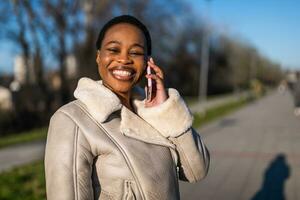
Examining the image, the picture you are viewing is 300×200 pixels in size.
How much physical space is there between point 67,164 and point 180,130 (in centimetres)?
56

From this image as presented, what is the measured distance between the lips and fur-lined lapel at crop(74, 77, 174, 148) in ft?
0.25

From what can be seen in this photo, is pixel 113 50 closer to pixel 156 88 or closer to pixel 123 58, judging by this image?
pixel 123 58

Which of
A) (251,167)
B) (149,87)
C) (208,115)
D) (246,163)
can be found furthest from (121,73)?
(208,115)

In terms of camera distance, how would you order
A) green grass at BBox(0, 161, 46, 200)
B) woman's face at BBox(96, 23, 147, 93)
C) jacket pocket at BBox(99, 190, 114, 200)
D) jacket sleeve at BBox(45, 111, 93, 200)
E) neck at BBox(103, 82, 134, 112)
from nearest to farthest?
jacket sleeve at BBox(45, 111, 93, 200) < jacket pocket at BBox(99, 190, 114, 200) < woman's face at BBox(96, 23, 147, 93) < neck at BBox(103, 82, 134, 112) < green grass at BBox(0, 161, 46, 200)

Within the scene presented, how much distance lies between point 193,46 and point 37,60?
29.8m

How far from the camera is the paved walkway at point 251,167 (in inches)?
235

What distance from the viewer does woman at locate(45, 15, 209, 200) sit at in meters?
1.54

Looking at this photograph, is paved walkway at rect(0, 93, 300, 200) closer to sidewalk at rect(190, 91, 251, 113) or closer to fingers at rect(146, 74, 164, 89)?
fingers at rect(146, 74, 164, 89)

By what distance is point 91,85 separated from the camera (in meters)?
1.75

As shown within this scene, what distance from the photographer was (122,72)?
1.77 metres

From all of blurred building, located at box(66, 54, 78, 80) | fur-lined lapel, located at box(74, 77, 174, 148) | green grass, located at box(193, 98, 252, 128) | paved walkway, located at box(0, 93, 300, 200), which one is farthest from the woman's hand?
blurred building, located at box(66, 54, 78, 80)

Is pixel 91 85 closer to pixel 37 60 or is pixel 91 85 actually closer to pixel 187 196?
pixel 187 196

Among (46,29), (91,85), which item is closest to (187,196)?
(91,85)

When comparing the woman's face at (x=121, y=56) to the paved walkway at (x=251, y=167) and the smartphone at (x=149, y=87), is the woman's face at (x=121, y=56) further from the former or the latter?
the paved walkway at (x=251, y=167)
